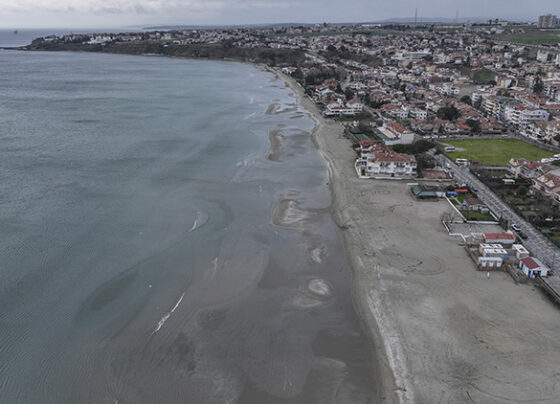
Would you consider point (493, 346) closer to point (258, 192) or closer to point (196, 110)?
point (258, 192)

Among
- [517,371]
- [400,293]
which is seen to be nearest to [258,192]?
[400,293]

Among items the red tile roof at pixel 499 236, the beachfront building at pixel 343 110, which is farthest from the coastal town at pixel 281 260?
the beachfront building at pixel 343 110

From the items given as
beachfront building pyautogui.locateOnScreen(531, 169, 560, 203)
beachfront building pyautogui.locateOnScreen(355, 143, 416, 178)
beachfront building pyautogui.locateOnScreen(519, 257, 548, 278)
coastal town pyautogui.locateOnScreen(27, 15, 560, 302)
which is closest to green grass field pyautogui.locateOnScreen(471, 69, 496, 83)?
coastal town pyautogui.locateOnScreen(27, 15, 560, 302)

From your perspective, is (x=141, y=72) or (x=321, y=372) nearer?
(x=321, y=372)

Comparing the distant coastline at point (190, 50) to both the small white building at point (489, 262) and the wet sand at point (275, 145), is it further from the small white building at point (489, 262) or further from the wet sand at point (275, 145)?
the small white building at point (489, 262)

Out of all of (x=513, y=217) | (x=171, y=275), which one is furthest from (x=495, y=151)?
(x=171, y=275)

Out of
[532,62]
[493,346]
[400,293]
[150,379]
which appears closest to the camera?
[150,379]
